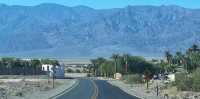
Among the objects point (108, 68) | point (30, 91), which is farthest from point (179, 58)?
point (30, 91)

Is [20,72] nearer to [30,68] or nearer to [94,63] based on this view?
[30,68]

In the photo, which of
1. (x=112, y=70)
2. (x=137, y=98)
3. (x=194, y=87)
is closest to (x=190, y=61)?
(x=112, y=70)

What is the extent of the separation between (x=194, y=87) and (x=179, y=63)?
112 meters

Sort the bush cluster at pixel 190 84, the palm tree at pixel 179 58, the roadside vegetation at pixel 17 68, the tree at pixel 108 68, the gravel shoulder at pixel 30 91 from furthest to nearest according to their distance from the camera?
the palm tree at pixel 179 58, the tree at pixel 108 68, the roadside vegetation at pixel 17 68, the bush cluster at pixel 190 84, the gravel shoulder at pixel 30 91

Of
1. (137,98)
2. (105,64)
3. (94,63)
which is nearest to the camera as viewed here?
(137,98)

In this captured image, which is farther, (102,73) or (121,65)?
(102,73)

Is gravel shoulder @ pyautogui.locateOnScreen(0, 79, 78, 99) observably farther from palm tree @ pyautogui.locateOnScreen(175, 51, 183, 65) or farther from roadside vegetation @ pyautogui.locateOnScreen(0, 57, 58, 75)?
palm tree @ pyautogui.locateOnScreen(175, 51, 183, 65)

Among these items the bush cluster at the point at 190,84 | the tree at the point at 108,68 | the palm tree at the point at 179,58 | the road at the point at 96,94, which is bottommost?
the road at the point at 96,94

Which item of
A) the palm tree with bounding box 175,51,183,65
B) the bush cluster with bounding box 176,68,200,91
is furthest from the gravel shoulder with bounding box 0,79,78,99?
the palm tree with bounding box 175,51,183,65

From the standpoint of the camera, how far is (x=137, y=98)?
49312 millimetres

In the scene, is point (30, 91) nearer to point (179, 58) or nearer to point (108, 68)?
point (108, 68)

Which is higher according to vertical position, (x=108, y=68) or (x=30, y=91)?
(x=108, y=68)

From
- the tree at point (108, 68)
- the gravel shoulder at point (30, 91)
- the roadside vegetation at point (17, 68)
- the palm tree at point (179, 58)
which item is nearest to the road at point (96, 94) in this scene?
the gravel shoulder at point (30, 91)

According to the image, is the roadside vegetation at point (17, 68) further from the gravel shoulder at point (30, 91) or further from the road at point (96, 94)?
the road at point (96, 94)
